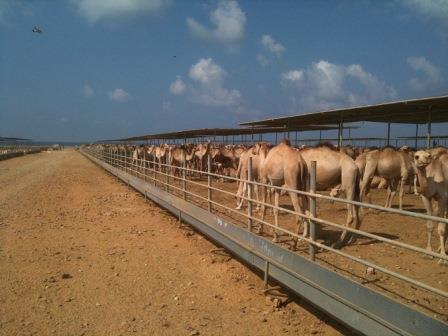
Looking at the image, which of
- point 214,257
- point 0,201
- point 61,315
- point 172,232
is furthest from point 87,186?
point 61,315

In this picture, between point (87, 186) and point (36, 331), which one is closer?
point (36, 331)

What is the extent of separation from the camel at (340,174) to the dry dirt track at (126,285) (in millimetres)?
2593

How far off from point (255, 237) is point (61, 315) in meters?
2.79

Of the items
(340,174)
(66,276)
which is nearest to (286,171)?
(340,174)

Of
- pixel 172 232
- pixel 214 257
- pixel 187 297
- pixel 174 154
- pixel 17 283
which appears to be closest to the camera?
pixel 187 297

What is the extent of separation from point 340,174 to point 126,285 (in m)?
4.75

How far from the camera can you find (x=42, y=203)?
12641 mm

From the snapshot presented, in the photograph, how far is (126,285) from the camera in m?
5.64

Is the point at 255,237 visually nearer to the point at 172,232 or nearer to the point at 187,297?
the point at 187,297

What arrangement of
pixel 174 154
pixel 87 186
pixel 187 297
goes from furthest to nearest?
pixel 174 154 → pixel 87 186 → pixel 187 297

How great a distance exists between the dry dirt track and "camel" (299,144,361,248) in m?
2.59

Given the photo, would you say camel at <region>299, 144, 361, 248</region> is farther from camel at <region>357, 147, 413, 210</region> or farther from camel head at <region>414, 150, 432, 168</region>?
camel at <region>357, 147, 413, 210</region>

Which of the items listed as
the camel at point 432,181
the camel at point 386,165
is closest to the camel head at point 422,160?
the camel at point 432,181

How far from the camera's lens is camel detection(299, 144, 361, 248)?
24.9 feet
